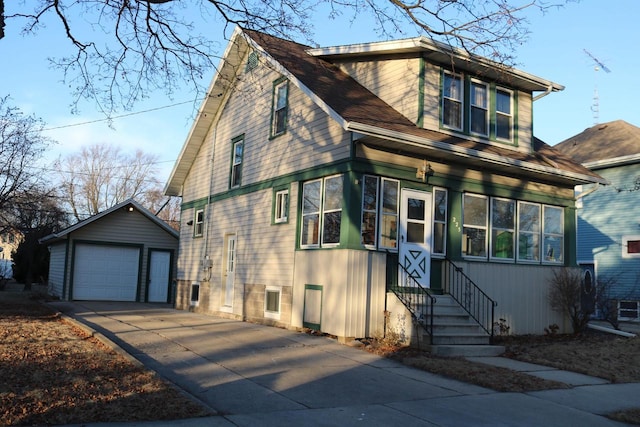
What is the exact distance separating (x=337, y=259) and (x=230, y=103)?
26.8 feet

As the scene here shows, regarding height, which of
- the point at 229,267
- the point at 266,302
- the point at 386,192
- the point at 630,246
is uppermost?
the point at 386,192

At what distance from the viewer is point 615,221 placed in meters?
21.5

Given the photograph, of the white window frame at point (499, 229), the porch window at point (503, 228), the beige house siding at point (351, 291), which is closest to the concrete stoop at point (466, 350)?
the beige house siding at point (351, 291)

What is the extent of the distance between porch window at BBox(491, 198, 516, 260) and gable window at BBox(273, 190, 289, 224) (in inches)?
193

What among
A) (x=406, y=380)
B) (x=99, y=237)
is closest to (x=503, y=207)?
(x=406, y=380)

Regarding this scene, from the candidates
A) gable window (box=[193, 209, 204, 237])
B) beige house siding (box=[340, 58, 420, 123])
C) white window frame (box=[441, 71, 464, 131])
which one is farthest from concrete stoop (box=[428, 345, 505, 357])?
gable window (box=[193, 209, 204, 237])

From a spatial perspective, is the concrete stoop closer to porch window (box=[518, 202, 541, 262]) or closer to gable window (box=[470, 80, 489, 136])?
porch window (box=[518, 202, 541, 262])

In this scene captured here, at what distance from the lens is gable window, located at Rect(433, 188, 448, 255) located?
1281 centimetres

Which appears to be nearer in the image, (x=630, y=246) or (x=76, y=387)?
(x=76, y=387)

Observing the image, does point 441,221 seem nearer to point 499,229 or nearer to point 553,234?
point 499,229

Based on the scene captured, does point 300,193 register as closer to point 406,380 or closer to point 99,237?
point 406,380

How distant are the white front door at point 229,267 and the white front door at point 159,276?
340 inches

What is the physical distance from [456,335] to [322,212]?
12.2ft

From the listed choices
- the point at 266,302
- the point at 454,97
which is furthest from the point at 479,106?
the point at 266,302
